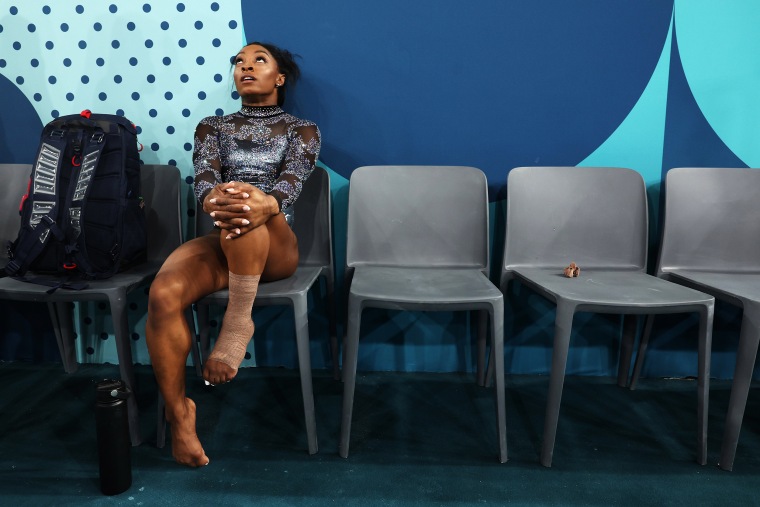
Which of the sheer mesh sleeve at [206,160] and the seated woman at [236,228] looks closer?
the seated woman at [236,228]

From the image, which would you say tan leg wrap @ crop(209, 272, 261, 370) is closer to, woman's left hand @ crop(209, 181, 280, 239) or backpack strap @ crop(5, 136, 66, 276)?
woman's left hand @ crop(209, 181, 280, 239)

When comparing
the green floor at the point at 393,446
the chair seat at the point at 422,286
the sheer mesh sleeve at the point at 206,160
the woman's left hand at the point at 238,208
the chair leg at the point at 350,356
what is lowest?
the green floor at the point at 393,446

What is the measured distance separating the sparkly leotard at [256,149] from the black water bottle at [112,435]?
690mm

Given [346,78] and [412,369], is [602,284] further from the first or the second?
[346,78]

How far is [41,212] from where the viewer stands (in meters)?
1.57

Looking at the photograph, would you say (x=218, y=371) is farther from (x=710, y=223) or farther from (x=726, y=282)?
(x=710, y=223)

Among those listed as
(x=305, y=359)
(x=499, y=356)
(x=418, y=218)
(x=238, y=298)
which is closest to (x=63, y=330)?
(x=238, y=298)

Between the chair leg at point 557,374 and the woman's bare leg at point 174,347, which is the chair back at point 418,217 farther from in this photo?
the woman's bare leg at point 174,347

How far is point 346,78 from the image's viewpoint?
6.31 ft

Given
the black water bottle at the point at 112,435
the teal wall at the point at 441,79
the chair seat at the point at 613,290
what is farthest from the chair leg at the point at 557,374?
the black water bottle at the point at 112,435

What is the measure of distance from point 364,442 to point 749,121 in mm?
1761

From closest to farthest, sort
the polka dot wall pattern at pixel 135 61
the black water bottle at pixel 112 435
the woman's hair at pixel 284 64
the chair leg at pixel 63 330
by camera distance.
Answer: the black water bottle at pixel 112 435
the woman's hair at pixel 284 64
the polka dot wall pattern at pixel 135 61
the chair leg at pixel 63 330

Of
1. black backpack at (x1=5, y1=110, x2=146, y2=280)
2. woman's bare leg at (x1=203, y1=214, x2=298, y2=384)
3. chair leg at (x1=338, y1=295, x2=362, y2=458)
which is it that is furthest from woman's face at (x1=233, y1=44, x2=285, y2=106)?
chair leg at (x1=338, y1=295, x2=362, y2=458)

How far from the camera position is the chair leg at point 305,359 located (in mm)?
1456
